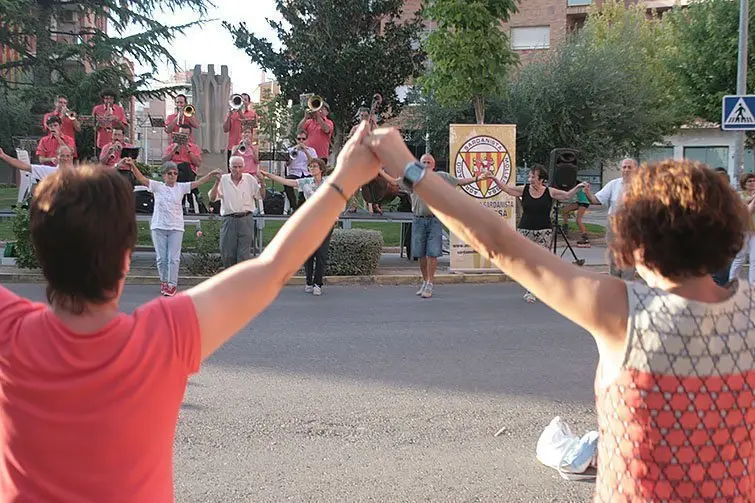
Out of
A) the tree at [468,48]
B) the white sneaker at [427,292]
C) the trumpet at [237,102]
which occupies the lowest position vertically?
the white sneaker at [427,292]

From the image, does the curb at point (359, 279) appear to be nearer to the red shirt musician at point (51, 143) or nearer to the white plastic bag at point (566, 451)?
the red shirt musician at point (51, 143)

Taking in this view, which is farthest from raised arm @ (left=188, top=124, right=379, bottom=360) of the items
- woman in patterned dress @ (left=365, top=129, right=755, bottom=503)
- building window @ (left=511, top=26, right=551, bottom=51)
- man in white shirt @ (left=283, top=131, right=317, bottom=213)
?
building window @ (left=511, top=26, right=551, bottom=51)

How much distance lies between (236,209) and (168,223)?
115 centimetres

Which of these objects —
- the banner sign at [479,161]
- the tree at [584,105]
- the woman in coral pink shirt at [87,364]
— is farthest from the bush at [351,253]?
the woman in coral pink shirt at [87,364]

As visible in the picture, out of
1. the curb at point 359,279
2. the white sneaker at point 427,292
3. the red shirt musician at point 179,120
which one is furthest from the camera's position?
the red shirt musician at point 179,120

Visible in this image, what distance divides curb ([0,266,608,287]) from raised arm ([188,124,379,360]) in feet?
32.6

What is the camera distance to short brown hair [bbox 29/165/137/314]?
155 cm

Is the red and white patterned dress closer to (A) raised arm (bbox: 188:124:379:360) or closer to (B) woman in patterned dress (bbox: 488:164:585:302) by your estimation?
(A) raised arm (bbox: 188:124:379:360)

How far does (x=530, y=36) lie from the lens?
43.3 m

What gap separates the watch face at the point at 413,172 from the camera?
1933 mm

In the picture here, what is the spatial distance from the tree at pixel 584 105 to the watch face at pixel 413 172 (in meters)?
20.2

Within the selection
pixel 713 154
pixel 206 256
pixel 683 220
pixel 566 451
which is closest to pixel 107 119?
pixel 206 256

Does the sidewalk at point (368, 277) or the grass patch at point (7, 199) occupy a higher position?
the grass patch at point (7, 199)

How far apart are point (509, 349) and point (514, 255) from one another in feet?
18.8
